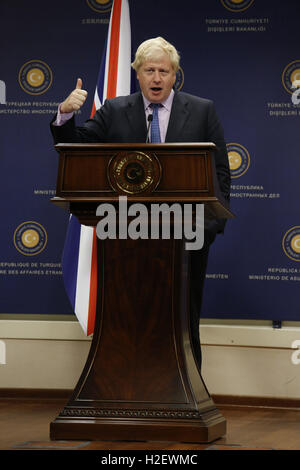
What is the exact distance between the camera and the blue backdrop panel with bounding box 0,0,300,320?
12.1 ft

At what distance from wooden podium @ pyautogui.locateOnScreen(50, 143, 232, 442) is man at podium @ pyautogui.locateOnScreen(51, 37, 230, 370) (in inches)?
12.1

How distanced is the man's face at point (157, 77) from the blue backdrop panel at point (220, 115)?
125 centimetres

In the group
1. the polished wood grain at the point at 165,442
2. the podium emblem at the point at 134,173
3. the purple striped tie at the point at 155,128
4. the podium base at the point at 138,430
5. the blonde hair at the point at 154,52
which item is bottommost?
the polished wood grain at the point at 165,442

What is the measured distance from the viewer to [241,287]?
369 cm

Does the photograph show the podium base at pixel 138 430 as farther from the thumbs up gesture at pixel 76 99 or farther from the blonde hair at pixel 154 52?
the blonde hair at pixel 154 52

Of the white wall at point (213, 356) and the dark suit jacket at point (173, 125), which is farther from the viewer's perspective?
the white wall at point (213, 356)

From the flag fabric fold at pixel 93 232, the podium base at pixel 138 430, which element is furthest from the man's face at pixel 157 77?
the podium base at pixel 138 430

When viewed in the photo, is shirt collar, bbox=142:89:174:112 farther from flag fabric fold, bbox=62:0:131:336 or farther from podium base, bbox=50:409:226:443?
podium base, bbox=50:409:226:443

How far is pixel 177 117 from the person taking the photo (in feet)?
8.60

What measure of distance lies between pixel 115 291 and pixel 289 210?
1.62 meters

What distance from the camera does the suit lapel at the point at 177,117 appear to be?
259 centimetres

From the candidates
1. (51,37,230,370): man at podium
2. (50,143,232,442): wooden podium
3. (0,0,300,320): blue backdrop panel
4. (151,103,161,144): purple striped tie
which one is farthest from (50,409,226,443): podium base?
(0,0,300,320): blue backdrop panel

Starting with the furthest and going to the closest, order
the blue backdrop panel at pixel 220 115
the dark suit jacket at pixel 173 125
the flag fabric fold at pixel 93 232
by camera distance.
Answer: the blue backdrop panel at pixel 220 115, the flag fabric fold at pixel 93 232, the dark suit jacket at pixel 173 125

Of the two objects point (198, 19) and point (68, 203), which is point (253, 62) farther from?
point (68, 203)
